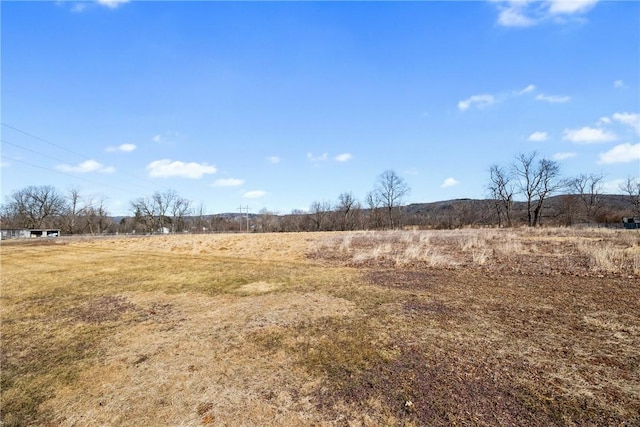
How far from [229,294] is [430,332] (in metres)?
5.29

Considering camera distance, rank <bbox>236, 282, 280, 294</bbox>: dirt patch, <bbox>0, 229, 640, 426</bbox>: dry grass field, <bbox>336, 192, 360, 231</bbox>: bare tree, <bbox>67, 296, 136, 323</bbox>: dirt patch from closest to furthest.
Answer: <bbox>0, 229, 640, 426</bbox>: dry grass field
<bbox>67, 296, 136, 323</bbox>: dirt patch
<bbox>236, 282, 280, 294</bbox>: dirt patch
<bbox>336, 192, 360, 231</bbox>: bare tree

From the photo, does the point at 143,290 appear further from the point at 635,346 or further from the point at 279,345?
the point at 635,346

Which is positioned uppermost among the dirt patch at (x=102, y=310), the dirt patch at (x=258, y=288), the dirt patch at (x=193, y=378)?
the dirt patch at (x=258, y=288)

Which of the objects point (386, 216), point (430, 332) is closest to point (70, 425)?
point (430, 332)

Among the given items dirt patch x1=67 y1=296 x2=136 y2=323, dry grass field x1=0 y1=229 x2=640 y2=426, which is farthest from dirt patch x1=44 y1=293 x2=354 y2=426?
dirt patch x1=67 y1=296 x2=136 y2=323

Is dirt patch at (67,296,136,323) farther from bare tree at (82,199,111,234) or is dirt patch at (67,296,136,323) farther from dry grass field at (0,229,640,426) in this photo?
bare tree at (82,199,111,234)

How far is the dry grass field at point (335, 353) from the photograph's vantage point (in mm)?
3105

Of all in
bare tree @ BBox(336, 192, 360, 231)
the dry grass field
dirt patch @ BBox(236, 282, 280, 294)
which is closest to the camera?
the dry grass field

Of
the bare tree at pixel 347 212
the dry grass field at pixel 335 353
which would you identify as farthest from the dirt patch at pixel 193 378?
the bare tree at pixel 347 212

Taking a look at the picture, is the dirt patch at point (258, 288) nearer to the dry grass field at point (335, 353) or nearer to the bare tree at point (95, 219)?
the dry grass field at point (335, 353)

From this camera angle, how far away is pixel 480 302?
6.48 metres

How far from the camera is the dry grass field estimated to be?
10.2 ft

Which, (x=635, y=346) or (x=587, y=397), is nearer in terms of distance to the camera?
(x=587, y=397)

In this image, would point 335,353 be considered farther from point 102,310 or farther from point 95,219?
point 95,219
